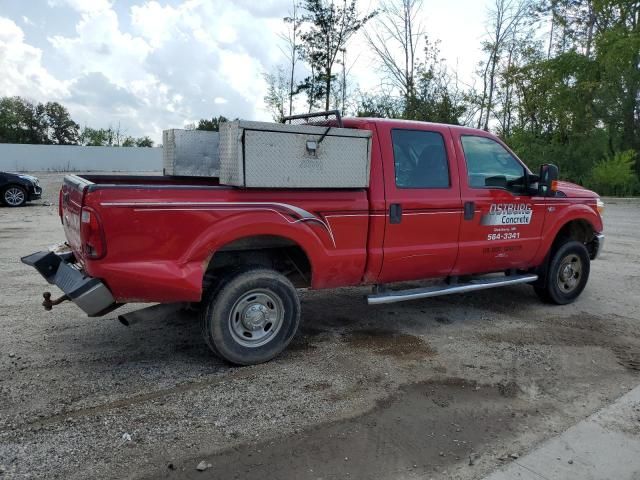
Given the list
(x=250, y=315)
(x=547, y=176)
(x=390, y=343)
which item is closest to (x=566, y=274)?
(x=547, y=176)

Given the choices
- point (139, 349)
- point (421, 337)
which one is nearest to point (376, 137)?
point (421, 337)

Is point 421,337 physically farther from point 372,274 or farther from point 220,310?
point 220,310

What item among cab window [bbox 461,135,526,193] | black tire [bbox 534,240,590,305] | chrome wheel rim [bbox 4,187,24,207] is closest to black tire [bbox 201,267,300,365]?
cab window [bbox 461,135,526,193]

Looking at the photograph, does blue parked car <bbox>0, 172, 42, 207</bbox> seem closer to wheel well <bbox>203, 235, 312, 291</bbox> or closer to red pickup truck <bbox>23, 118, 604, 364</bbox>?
red pickup truck <bbox>23, 118, 604, 364</bbox>

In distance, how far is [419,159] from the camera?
5082 millimetres

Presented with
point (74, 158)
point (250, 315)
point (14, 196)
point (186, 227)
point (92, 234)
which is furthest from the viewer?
point (74, 158)

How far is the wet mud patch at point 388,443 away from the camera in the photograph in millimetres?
2928

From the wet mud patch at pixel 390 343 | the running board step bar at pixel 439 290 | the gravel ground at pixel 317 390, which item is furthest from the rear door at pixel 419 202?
the gravel ground at pixel 317 390

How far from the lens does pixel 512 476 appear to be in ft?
9.45

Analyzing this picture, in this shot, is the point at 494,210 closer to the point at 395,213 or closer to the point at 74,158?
the point at 395,213

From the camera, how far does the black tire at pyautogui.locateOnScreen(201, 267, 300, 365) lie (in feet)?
13.4

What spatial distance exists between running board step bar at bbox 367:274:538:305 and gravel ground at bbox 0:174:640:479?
0.39m

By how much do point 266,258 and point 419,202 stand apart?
148 centimetres

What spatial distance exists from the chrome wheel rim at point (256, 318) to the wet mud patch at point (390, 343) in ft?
2.84
